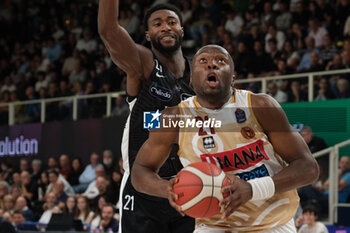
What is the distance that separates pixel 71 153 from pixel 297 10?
5.17m

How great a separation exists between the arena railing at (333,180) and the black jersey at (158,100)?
444 cm

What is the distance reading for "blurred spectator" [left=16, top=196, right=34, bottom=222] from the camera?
37.3ft

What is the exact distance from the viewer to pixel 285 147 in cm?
343

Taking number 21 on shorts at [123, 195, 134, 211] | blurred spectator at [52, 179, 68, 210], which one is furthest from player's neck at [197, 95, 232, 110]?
blurred spectator at [52, 179, 68, 210]

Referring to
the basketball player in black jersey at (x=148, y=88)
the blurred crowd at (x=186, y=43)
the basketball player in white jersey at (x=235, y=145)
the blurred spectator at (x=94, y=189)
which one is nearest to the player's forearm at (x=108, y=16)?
the basketball player in black jersey at (x=148, y=88)

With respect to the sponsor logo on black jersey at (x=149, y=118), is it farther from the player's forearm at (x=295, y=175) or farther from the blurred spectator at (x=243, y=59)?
the blurred spectator at (x=243, y=59)

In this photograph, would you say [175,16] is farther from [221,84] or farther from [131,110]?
[221,84]

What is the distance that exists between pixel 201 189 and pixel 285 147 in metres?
0.55

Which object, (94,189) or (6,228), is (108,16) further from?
(94,189)

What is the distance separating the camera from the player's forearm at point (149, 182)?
11.3 ft

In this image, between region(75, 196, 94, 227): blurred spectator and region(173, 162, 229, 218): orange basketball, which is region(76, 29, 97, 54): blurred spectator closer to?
region(75, 196, 94, 227): blurred spectator

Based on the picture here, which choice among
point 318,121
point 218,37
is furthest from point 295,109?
point 218,37

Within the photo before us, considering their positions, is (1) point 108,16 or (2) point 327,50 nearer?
(1) point 108,16

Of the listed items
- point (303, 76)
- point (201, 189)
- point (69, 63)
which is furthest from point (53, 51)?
point (201, 189)
